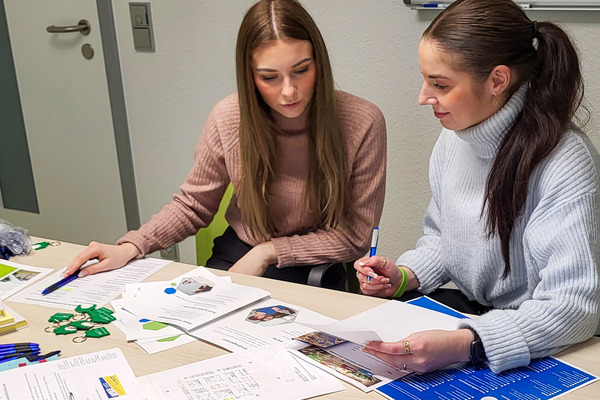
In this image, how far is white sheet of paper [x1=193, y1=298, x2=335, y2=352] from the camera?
1.31 m

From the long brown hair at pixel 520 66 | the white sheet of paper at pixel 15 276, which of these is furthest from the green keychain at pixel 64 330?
the long brown hair at pixel 520 66

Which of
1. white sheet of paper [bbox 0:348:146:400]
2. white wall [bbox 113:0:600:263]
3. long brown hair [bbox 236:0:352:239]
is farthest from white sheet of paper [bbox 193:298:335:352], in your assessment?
white wall [bbox 113:0:600:263]

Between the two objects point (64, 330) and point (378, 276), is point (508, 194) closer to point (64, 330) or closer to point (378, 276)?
point (378, 276)

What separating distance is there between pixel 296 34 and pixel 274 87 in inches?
6.0

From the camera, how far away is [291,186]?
6.59 ft

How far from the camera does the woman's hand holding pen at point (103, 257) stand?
165cm

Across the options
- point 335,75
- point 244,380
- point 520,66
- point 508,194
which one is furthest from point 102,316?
point 335,75

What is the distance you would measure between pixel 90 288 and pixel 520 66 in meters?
1.08

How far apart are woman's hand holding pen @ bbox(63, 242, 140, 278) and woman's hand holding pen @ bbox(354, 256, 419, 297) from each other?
23.5 inches

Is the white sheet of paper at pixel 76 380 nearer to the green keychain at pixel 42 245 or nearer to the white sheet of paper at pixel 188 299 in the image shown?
the white sheet of paper at pixel 188 299

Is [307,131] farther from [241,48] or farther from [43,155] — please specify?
[43,155]

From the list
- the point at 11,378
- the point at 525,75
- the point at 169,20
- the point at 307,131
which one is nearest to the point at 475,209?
the point at 525,75

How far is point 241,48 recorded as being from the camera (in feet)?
6.04

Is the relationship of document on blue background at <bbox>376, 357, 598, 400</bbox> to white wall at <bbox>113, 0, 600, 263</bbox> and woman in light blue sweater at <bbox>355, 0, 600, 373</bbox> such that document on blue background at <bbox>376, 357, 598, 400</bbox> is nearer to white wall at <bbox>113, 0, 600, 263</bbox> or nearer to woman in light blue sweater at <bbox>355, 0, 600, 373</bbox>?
woman in light blue sweater at <bbox>355, 0, 600, 373</bbox>
